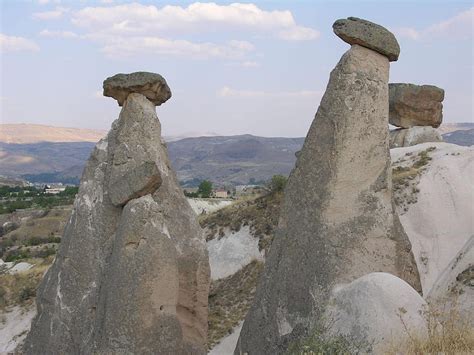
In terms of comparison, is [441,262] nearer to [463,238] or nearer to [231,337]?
[463,238]

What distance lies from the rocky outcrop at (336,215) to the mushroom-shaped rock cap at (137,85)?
2703 mm

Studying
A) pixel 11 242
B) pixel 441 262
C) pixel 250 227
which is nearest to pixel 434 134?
pixel 250 227

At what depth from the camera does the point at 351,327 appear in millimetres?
6113

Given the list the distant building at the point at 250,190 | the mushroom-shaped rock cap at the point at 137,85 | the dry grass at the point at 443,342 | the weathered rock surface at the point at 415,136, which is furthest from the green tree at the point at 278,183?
the dry grass at the point at 443,342

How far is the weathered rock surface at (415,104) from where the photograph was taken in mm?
22458

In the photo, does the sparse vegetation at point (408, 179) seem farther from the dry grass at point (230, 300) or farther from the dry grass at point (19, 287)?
the dry grass at point (19, 287)

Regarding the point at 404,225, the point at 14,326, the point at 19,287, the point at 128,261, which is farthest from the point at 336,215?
the point at 19,287

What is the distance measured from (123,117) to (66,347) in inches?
124

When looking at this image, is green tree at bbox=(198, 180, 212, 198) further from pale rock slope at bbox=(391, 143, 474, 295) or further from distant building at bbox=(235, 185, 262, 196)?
pale rock slope at bbox=(391, 143, 474, 295)

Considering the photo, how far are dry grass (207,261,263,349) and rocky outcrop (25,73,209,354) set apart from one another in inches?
193

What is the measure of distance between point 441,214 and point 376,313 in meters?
9.49

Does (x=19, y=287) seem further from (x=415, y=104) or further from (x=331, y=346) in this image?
(x=331, y=346)

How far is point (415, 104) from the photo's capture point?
891 inches

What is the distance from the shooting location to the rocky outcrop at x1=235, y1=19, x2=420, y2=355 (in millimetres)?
6938
